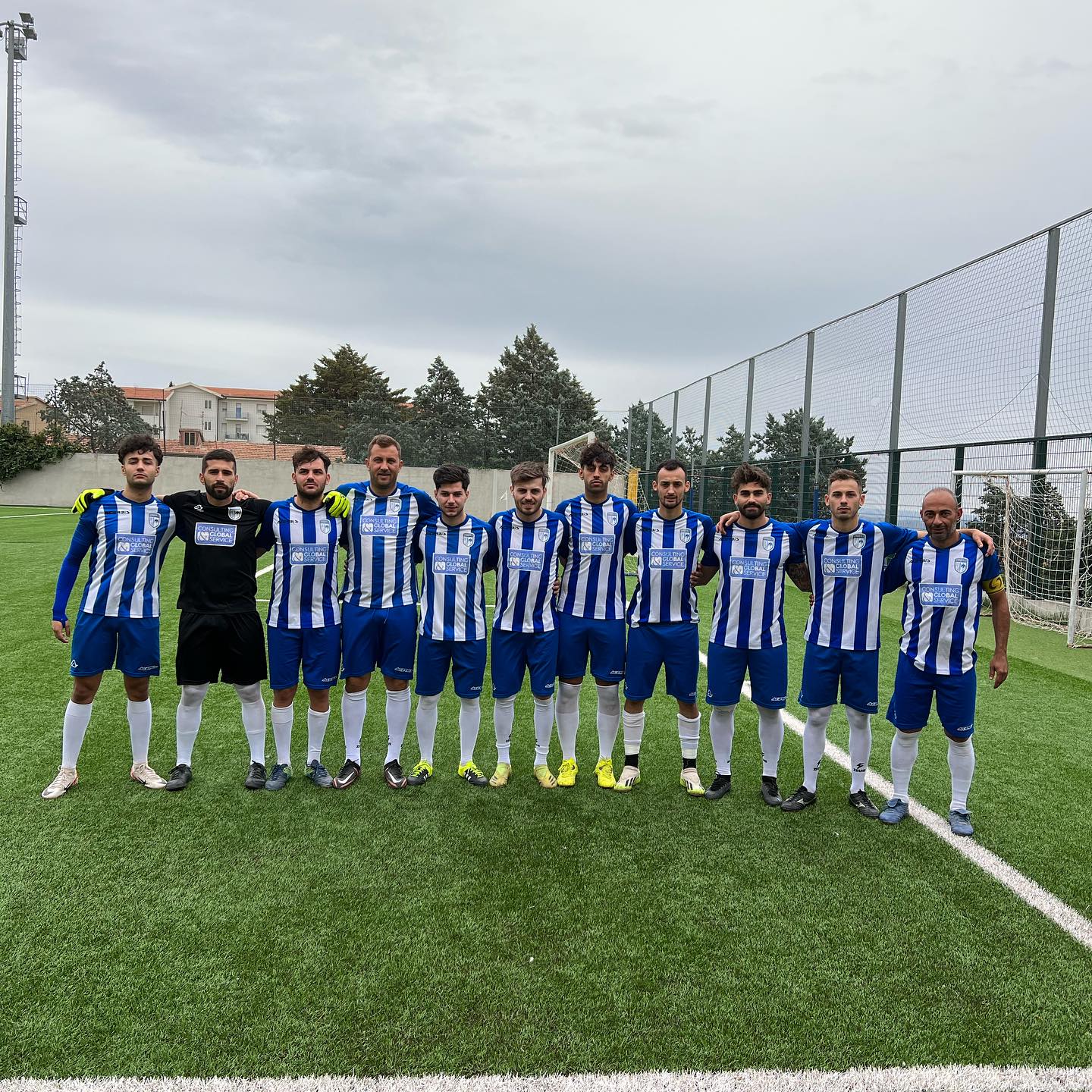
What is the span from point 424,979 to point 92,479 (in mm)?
28836

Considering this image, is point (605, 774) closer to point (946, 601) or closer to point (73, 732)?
point (946, 601)

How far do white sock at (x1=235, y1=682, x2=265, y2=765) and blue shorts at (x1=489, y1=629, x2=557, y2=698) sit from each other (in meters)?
1.25

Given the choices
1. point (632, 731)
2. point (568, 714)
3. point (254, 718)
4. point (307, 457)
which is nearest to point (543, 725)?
point (568, 714)

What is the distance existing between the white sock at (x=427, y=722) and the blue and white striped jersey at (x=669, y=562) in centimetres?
117

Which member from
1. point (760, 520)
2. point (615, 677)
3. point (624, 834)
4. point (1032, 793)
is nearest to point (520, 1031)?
point (624, 834)

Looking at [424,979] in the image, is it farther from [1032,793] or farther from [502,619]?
[1032,793]

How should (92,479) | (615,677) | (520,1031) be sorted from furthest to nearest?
(92,479) → (615,677) → (520,1031)

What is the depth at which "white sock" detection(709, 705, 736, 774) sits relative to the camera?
4.02 m

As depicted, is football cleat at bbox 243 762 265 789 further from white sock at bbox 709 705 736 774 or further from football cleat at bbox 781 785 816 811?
football cleat at bbox 781 785 816 811

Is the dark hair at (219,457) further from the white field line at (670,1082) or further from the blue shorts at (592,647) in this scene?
the white field line at (670,1082)

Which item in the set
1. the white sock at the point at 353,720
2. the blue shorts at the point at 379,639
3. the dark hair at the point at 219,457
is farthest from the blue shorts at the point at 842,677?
the dark hair at the point at 219,457

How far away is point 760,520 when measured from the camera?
3912 mm

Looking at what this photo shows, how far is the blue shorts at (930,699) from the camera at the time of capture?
11.7ft

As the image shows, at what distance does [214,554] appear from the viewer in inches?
152
